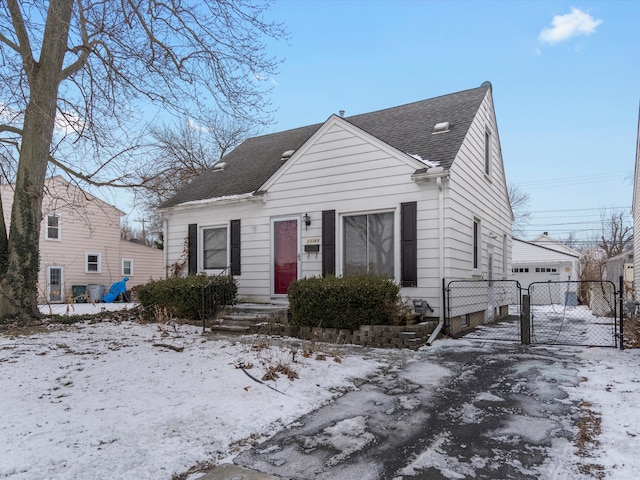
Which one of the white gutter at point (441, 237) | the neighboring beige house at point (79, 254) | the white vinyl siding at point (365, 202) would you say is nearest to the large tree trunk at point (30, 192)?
the white vinyl siding at point (365, 202)

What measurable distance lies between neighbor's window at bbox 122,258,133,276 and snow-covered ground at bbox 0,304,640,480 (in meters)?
17.7

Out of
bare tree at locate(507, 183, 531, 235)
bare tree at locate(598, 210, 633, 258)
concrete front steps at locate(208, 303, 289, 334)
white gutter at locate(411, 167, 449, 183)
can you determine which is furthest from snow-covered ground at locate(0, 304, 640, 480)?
bare tree at locate(507, 183, 531, 235)

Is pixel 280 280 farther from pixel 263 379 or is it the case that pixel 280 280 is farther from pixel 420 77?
pixel 420 77

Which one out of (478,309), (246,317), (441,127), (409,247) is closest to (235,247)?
(246,317)

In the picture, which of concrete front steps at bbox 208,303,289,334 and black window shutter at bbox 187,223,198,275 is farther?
black window shutter at bbox 187,223,198,275

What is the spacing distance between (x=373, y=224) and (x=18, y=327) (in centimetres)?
696

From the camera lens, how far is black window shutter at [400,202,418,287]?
803cm

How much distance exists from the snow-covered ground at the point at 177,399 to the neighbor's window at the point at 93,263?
16.2m

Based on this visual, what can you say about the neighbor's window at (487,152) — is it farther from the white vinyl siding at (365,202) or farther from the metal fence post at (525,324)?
the metal fence post at (525,324)

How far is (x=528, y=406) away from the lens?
13.8 feet

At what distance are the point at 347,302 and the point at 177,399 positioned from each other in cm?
366

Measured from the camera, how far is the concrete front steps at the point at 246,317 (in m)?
7.96

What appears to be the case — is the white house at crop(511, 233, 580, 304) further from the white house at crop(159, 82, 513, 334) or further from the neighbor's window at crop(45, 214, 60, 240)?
the neighbor's window at crop(45, 214, 60, 240)

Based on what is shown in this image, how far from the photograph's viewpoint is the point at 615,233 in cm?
3275
